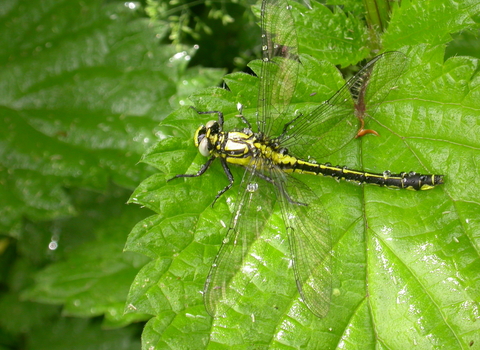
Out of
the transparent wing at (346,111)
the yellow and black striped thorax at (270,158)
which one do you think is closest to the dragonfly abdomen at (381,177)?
the yellow and black striped thorax at (270,158)

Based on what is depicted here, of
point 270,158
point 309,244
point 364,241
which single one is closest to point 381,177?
point 364,241

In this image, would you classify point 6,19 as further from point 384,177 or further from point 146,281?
point 384,177

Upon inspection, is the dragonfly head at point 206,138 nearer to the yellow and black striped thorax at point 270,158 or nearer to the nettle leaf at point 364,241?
the yellow and black striped thorax at point 270,158

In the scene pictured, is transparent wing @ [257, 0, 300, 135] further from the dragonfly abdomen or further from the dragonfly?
the dragonfly abdomen

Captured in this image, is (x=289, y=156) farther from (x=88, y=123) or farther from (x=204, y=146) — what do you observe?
(x=88, y=123)

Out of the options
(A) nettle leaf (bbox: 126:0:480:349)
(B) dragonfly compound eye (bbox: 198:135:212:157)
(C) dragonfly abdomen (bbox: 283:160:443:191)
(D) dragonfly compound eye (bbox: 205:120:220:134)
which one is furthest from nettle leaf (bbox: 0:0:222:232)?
(C) dragonfly abdomen (bbox: 283:160:443:191)

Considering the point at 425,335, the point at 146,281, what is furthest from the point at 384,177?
the point at 146,281

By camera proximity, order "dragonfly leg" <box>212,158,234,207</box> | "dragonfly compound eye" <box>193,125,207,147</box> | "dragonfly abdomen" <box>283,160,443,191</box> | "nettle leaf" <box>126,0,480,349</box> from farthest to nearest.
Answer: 1. "dragonfly compound eye" <box>193,125,207,147</box>
2. "dragonfly leg" <box>212,158,234,207</box>
3. "dragonfly abdomen" <box>283,160,443,191</box>
4. "nettle leaf" <box>126,0,480,349</box>
